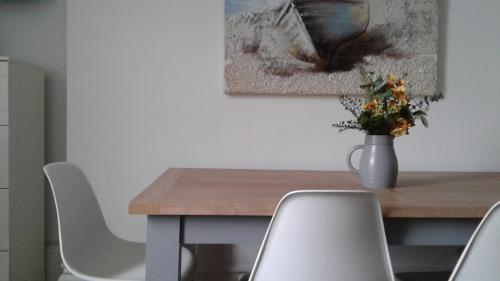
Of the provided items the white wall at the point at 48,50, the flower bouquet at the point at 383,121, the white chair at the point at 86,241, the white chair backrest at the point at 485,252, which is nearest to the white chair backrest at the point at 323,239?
the white chair backrest at the point at 485,252

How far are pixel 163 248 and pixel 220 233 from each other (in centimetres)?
17

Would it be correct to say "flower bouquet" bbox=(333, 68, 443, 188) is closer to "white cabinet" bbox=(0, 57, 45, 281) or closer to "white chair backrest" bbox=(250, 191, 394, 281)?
"white chair backrest" bbox=(250, 191, 394, 281)

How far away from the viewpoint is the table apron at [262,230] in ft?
3.07

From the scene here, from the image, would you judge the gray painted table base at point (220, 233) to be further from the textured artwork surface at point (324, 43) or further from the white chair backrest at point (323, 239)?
the textured artwork surface at point (324, 43)

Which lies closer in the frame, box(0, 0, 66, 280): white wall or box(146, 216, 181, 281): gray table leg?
box(146, 216, 181, 281): gray table leg

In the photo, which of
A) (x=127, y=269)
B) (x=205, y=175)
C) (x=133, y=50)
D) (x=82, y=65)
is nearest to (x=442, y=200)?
(x=205, y=175)

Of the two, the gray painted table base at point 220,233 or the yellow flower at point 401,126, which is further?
the yellow flower at point 401,126

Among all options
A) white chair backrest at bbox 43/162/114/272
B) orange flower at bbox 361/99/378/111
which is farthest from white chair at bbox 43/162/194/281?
orange flower at bbox 361/99/378/111

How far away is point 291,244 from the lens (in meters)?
0.78

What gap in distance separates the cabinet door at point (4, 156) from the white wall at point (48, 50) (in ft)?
1.28

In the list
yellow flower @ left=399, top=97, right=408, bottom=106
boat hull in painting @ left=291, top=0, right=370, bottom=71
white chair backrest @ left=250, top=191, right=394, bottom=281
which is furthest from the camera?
boat hull in painting @ left=291, top=0, right=370, bottom=71

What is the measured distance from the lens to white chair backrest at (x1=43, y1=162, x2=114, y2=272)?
112 centimetres

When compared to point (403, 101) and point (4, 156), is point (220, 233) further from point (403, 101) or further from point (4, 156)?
point (4, 156)

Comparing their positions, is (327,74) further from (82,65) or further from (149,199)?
(82,65)
